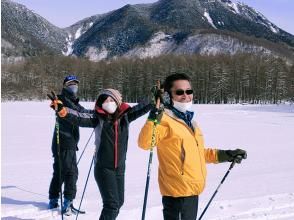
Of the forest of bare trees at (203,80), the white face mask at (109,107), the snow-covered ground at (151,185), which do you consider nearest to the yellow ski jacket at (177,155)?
the white face mask at (109,107)

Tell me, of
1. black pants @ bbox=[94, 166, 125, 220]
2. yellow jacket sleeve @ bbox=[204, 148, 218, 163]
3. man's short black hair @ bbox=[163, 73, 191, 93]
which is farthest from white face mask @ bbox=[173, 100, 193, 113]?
black pants @ bbox=[94, 166, 125, 220]

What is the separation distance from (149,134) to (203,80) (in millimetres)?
90549

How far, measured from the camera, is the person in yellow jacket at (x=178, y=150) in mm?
3748

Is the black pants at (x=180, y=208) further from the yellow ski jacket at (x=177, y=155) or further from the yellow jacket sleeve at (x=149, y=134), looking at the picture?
the yellow jacket sleeve at (x=149, y=134)

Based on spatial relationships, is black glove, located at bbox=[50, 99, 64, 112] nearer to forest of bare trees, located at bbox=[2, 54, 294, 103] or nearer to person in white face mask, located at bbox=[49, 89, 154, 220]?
person in white face mask, located at bbox=[49, 89, 154, 220]

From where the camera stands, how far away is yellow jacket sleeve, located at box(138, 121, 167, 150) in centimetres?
365

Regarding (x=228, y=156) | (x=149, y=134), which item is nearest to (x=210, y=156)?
(x=228, y=156)

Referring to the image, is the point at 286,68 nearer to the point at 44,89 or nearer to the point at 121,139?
the point at 44,89

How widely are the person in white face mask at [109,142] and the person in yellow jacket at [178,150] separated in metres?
0.97

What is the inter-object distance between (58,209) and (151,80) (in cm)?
9048

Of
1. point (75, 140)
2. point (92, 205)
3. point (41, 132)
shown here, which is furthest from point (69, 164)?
point (41, 132)

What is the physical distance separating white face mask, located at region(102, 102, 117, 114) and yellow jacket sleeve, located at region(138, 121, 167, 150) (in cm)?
112

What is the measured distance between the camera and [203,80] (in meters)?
93.2

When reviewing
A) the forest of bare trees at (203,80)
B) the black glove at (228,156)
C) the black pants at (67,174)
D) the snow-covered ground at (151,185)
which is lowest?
the snow-covered ground at (151,185)
